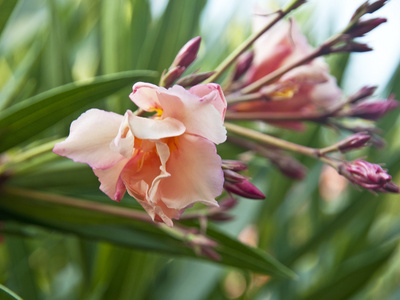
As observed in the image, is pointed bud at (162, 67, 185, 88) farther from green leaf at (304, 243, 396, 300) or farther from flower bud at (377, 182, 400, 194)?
green leaf at (304, 243, 396, 300)

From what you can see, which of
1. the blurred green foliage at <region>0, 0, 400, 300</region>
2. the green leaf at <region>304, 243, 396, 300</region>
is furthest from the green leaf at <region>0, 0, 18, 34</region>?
the green leaf at <region>304, 243, 396, 300</region>

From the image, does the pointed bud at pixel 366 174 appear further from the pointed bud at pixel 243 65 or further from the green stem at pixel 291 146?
the pointed bud at pixel 243 65

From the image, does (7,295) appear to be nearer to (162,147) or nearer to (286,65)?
(162,147)

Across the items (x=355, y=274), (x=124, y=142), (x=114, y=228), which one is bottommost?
(x=355, y=274)

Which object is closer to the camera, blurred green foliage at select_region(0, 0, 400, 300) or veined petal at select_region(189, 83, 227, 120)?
veined petal at select_region(189, 83, 227, 120)

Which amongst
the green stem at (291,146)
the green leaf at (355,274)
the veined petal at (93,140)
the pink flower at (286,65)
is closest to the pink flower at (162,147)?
the veined petal at (93,140)

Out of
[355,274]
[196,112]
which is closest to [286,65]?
[196,112]

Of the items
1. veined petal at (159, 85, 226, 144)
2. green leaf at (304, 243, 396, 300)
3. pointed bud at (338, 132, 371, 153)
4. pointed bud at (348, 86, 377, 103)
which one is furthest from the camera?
green leaf at (304, 243, 396, 300)
